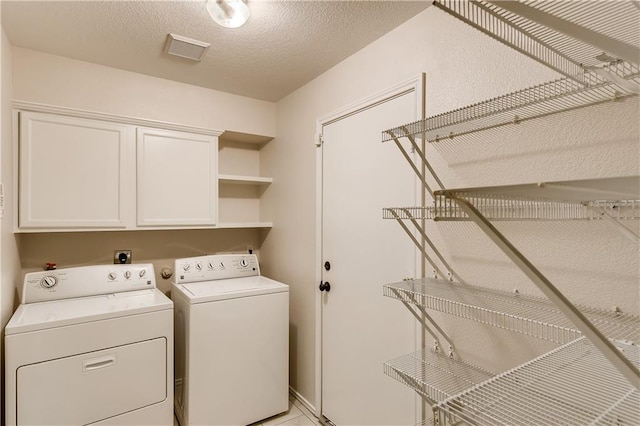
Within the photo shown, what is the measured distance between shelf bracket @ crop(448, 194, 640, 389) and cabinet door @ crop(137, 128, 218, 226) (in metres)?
2.22

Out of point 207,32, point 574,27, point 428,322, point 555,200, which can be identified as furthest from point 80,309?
point 574,27

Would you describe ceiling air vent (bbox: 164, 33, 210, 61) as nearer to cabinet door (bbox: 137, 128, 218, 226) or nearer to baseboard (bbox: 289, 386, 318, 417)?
cabinet door (bbox: 137, 128, 218, 226)

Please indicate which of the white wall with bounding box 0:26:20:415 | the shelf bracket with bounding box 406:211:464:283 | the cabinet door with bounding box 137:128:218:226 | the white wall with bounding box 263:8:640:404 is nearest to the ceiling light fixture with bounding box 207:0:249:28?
the white wall with bounding box 263:8:640:404

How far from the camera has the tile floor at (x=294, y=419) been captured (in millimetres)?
2361

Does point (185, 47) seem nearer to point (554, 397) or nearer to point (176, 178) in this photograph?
point (176, 178)

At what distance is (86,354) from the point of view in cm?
180

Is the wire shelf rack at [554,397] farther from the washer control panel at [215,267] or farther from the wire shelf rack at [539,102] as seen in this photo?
the washer control panel at [215,267]

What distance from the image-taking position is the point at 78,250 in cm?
242

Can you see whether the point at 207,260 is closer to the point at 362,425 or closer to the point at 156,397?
the point at 156,397

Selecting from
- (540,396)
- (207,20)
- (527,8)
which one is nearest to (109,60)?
(207,20)

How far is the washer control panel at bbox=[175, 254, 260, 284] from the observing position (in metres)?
2.58

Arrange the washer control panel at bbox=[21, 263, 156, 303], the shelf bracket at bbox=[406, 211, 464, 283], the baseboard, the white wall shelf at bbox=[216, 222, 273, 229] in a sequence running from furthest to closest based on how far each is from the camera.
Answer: the white wall shelf at bbox=[216, 222, 273, 229], the baseboard, the washer control panel at bbox=[21, 263, 156, 303], the shelf bracket at bbox=[406, 211, 464, 283]

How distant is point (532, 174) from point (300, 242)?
1.73 metres

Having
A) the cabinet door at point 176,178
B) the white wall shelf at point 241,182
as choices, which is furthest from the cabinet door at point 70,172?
the white wall shelf at point 241,182
